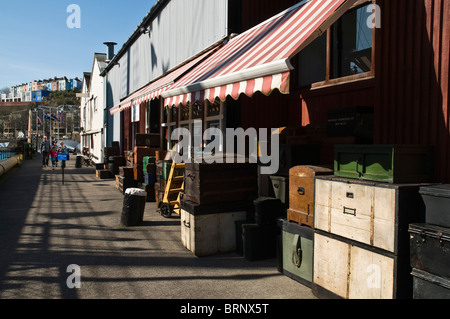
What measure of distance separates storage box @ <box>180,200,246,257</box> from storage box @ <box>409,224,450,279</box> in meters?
3.21

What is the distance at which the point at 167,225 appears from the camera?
25.8 feet

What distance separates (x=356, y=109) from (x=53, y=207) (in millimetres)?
8559

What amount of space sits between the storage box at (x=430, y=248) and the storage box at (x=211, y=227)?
3.21m

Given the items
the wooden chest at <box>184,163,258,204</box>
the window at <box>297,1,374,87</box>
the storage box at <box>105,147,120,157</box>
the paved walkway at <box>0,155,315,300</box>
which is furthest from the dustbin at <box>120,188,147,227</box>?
the storage box at <box>105,147,120,157</box>

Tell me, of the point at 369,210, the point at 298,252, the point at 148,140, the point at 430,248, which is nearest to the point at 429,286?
the point at 430,248

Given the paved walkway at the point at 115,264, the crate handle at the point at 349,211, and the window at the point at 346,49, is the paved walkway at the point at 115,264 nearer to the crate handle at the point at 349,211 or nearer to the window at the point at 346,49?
the crate handle at the point at 349,211

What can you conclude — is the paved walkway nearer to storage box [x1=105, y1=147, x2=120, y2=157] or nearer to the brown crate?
the brown crate

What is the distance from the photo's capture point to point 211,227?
19.2 ft

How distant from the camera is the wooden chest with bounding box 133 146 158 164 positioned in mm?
12016

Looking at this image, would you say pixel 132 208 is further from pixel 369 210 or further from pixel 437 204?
pixel 437 204

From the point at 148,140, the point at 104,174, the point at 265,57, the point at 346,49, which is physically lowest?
the point at 104,174

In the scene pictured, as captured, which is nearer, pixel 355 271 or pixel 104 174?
pixel 355 271

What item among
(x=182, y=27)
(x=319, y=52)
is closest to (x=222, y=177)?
(x=319, y=52)

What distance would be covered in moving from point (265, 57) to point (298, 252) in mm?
2832
